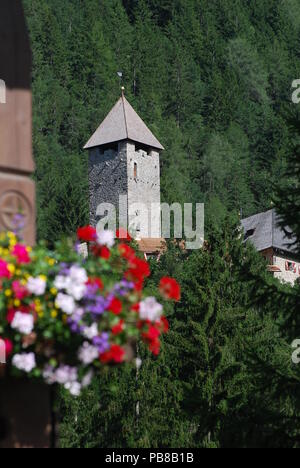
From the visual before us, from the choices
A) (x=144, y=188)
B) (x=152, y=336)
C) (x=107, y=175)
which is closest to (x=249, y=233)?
(x=144, y=188)

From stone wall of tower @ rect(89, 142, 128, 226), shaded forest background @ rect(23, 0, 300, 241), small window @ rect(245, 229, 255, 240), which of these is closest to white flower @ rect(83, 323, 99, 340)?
stone wall of tower @ rect(89, 142, 128, 226)

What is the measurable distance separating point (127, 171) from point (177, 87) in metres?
37.5

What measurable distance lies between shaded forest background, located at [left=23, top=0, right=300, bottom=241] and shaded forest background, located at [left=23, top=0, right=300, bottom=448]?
169 millimetres

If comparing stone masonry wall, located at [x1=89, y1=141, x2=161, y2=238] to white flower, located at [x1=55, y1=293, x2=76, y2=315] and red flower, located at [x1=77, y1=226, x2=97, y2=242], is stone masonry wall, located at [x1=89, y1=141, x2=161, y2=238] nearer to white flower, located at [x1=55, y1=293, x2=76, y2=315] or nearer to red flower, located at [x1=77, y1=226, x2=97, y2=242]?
red flower, located at [x1=77, y1=226, x2=97, y2=242]

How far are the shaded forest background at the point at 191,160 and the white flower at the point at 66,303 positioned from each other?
3.34 m

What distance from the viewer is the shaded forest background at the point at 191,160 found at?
18656mm

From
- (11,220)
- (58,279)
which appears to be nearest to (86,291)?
(58,279)

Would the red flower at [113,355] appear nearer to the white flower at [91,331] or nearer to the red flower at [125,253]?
the white flower at [91,331]

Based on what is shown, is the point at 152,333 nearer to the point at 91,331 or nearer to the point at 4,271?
the point at 91,331

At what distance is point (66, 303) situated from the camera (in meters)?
3.11

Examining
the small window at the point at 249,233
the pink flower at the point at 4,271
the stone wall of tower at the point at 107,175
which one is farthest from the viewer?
the small window at the point at 249,233

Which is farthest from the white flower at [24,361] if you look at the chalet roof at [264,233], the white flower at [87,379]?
the chalet roof at [264,233]

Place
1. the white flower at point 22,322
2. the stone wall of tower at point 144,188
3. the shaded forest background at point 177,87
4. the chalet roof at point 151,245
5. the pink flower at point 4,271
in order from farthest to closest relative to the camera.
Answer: the shaded forest background at point 177,87, the stone wall of tower at point 144,188, the chalet roof at point 151,245, the pink flower at point 4,271, the white flower at point 22,322

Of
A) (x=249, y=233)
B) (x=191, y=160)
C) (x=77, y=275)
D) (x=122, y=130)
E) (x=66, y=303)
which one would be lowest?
(x=66, y=303)
